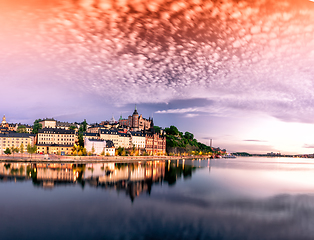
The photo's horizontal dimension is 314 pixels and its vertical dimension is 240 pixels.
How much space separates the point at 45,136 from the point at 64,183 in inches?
1553

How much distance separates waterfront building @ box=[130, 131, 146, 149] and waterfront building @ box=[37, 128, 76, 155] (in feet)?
62.0

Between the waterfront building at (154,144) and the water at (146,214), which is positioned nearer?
the water at (146,214)

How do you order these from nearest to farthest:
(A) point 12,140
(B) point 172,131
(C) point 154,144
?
(A) point 12,140 < (C) point 154,144 < (B) point 172,131

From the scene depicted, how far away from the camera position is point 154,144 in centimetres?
7512

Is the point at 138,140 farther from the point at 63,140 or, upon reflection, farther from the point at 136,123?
the point at 63,140

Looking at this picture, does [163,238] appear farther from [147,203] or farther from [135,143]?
[135,143]

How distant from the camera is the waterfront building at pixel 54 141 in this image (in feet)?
171

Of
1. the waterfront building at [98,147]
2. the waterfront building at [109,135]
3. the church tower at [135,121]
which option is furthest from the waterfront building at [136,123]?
the waterfront building at [98,147]

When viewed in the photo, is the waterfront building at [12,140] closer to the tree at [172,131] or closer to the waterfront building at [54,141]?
the waterfront building at [54,141]

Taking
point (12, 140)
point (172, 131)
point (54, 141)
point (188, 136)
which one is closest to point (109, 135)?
point (54, 141)

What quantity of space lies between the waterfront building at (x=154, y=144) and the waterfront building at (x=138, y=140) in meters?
1.67

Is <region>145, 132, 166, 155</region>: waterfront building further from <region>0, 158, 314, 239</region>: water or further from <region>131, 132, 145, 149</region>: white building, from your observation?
<region>0, 158, 314, 239</region>: water

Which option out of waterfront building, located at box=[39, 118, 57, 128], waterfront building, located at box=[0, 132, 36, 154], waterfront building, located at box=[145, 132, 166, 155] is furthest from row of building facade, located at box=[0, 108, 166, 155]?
waterfront building, located at box=[39, 118, 57, 128]

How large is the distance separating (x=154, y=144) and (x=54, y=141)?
31552mm
